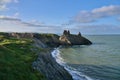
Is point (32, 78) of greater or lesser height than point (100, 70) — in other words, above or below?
above

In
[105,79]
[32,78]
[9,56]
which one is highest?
[9,56]

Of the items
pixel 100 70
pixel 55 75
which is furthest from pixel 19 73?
pixel 100 70

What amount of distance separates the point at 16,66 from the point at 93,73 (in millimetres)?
27668

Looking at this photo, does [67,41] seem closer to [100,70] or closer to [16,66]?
[100,70]

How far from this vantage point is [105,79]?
155ft

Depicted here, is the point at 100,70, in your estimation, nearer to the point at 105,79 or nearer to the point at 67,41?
the point at 105,79

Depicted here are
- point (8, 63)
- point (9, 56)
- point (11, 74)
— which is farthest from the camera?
point (9, 56)

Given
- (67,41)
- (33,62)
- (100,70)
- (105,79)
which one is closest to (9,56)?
(33,62)

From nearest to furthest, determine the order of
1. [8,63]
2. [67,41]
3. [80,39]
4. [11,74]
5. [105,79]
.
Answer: [11,74] < [8,63] < [105,79] < [67,41] < [80,39]

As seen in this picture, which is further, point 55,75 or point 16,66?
point 55,75

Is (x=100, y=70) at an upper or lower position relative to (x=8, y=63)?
lower

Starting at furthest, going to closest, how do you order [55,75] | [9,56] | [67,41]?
[67,41]
[55,75]
[9,56]

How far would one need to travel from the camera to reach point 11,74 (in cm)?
2658

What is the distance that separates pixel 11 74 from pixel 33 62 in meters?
8.15
